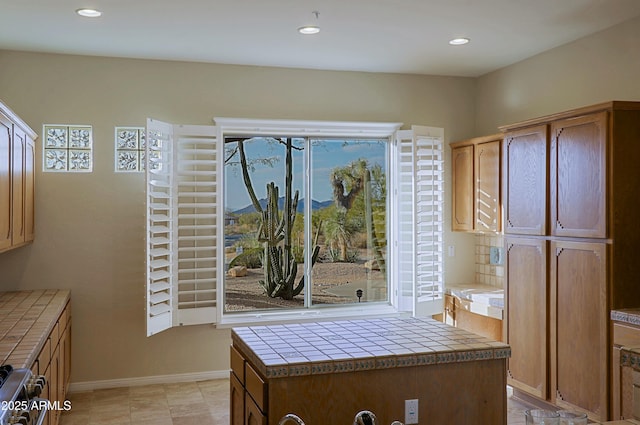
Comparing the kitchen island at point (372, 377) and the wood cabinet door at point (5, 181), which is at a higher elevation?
the wood cabinet door at point (5, 181)

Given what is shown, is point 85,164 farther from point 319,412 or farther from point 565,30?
point 565,30

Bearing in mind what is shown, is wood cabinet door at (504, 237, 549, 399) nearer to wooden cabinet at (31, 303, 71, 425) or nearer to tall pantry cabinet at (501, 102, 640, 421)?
tall pantry cabinet at (501, 102, 640, 421)

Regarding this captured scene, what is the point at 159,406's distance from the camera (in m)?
4.86

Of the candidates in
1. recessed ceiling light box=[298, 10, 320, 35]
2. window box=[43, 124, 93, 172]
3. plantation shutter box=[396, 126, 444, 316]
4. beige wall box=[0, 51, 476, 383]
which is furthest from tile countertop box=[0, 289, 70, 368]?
plantation shutter box=[396, 126, 444, 316]

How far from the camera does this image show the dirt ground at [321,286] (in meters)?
5.82

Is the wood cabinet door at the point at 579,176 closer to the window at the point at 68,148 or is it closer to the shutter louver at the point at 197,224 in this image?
the shutter louver at the point at 197,224

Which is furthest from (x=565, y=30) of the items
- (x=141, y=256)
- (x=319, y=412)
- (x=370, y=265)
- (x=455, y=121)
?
(x=141, y=256)

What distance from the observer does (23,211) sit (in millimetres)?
4582

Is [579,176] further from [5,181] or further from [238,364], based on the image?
[5,181]

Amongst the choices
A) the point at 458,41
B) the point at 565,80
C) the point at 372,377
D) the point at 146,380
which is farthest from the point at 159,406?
the point at 565,80

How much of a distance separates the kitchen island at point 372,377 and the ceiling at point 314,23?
2.17 metres

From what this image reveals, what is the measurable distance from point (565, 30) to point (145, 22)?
10.1 ft

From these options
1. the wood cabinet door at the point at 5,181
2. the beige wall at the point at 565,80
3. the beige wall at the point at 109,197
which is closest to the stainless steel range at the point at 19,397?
the wood cabinet door at the point at 5,181

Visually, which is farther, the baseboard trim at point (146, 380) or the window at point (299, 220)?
the window at point (299, 220)
